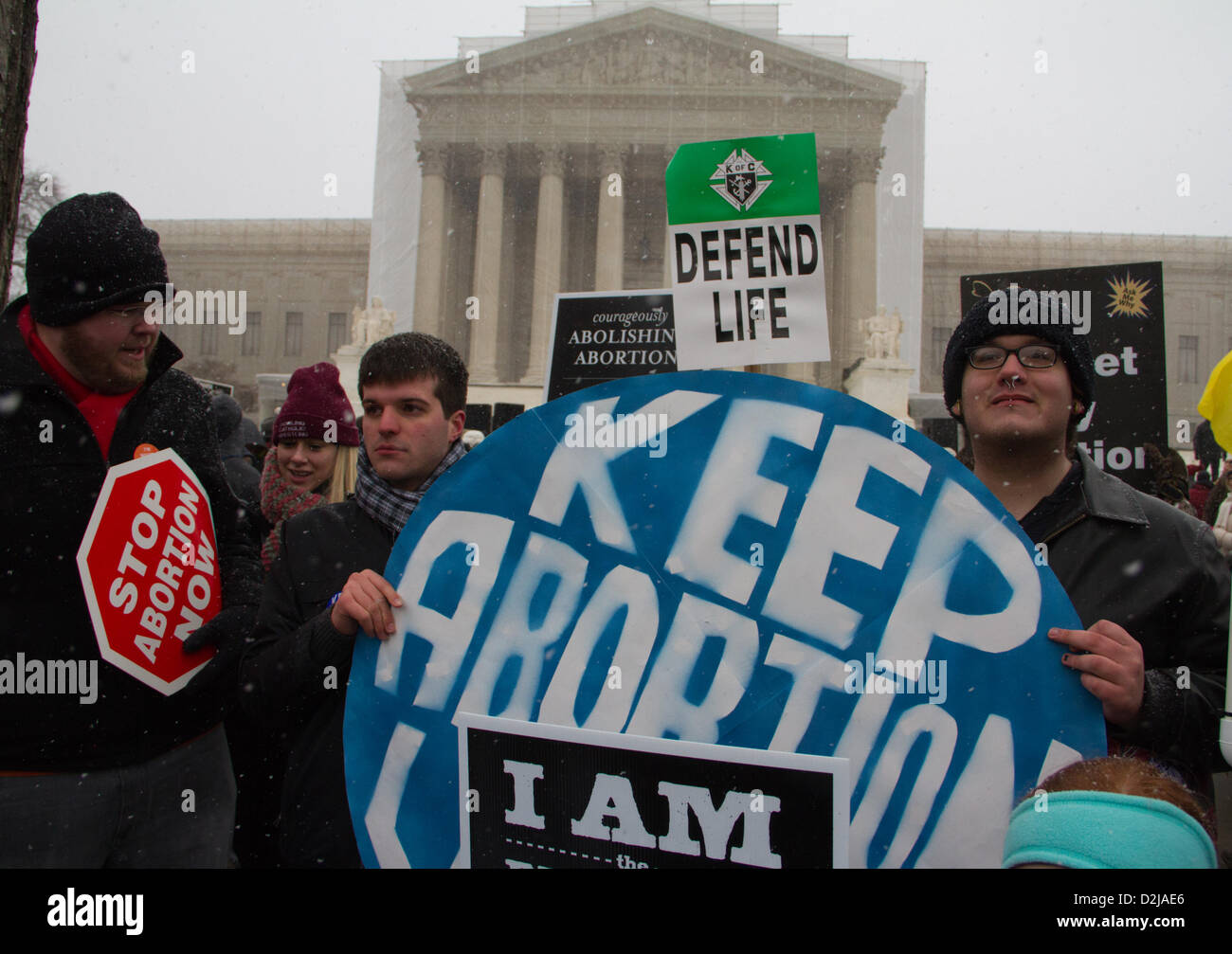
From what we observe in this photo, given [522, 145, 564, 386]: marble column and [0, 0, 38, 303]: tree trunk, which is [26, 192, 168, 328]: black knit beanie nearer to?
[0, 0, 38, 303]: tree trunk

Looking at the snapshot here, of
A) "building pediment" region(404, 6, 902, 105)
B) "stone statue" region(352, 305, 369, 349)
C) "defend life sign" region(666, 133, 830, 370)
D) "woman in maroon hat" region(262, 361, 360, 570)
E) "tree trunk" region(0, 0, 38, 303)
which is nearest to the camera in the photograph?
"defend life sign" region(666, 133, 830, 370)

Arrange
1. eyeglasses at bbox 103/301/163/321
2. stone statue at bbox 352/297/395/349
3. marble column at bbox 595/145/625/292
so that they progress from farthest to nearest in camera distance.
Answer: marble column at bbox 595/145/625/292, stone statue at bbox 352/297/395/349, eyeglasses at bbox 103/301/163/321

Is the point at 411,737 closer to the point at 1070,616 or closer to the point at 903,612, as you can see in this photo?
the point at 903,612

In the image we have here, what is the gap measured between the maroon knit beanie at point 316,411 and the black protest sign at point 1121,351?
6.67 ft

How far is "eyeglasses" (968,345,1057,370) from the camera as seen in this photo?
1497 mm

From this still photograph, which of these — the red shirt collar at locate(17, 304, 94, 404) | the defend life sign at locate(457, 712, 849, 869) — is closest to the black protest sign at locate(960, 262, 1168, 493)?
the defend life sign at locate(457, 712, 849, 869)

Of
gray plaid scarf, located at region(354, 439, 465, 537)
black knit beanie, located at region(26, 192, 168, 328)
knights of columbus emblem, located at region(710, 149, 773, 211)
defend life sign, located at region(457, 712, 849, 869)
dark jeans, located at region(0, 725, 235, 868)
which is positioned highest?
knights of columbus emblem, located at region(710, 149, 773, 211)

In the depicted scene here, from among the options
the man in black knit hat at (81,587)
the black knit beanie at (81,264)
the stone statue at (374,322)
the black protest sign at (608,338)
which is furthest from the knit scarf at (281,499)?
the stone statue at (374,322)

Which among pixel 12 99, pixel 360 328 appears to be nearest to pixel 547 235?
pixel 360 328

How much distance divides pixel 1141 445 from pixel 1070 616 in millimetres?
2193

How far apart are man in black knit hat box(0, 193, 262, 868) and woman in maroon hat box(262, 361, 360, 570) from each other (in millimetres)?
887

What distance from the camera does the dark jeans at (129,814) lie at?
1.51 metres
